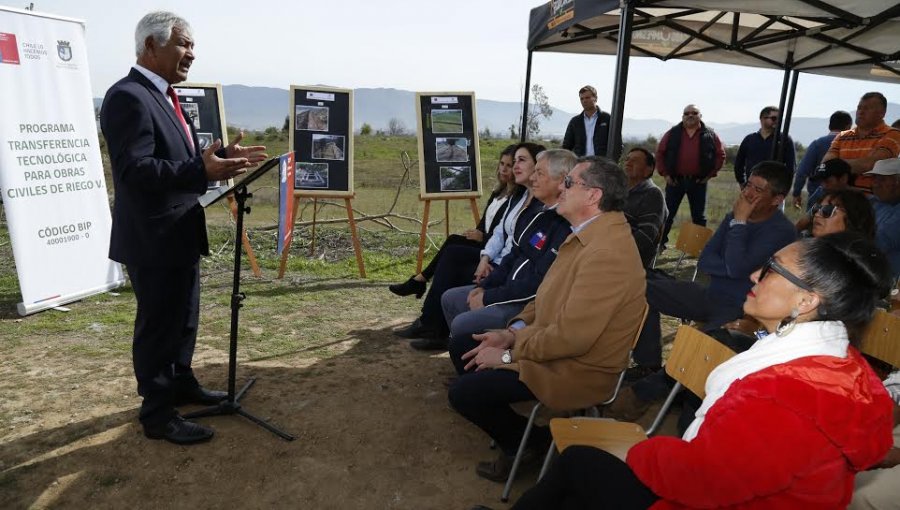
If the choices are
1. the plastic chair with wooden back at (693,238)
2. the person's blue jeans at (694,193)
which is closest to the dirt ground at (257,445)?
the plastic chair with wooden back at (693,238)

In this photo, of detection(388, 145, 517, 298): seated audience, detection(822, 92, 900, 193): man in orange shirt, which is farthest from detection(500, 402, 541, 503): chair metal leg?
detection(822, 92, 900, 193): man in orange shirt

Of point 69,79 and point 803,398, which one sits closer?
point 803,398

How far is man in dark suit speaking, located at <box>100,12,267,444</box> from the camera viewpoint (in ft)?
8.02

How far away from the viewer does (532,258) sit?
3.19 m

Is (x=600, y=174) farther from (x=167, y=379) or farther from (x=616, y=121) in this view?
(x=167, y=379)

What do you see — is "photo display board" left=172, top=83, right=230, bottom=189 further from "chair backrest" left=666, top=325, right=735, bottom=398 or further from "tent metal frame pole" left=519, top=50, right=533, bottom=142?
"chair backrest" left=666, top=325, right=735, bottom=398

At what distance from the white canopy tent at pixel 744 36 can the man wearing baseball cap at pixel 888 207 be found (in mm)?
1201

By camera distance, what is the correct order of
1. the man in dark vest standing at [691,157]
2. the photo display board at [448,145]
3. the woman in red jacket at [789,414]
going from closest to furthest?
1. the woman in red jacket at [789,414]
2. the photo display board at [448,145]
3. the man in dark vest standing at [691,157]

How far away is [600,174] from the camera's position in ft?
8.21

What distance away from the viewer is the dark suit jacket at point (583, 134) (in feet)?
22.2

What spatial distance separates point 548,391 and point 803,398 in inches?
44.8

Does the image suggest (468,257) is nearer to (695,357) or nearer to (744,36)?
(695,357)

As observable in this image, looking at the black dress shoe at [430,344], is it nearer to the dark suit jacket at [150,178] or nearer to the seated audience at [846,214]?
the dark suit jacket at [150,178]

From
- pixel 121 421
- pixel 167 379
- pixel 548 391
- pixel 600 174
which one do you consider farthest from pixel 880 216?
pixel 121 421
